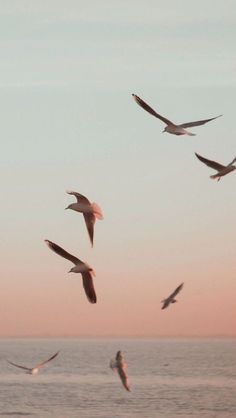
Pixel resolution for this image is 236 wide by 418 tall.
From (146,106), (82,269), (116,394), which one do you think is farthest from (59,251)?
(116,394)

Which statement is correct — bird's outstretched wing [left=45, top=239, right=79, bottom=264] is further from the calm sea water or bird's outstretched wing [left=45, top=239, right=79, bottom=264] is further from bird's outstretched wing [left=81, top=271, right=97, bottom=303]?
the calm sea water

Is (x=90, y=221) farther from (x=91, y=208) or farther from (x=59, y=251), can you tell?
(x=59, y=251)

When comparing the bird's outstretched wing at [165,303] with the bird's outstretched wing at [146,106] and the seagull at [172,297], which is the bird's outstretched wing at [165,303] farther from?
the bird's outstretched wing at [146,106]

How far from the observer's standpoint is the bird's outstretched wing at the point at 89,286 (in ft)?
53.8

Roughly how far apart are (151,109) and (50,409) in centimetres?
5893

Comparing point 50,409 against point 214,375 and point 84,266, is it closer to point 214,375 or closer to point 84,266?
point 214,375

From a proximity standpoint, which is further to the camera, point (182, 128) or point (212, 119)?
point (182, 128)

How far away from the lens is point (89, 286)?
16.5 meters

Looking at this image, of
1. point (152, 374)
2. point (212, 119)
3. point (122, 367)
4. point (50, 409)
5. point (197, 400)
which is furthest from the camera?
point (152, 374)

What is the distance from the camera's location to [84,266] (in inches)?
663

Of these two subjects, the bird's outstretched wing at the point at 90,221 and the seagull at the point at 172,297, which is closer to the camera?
the bird's outstretched wing at the point at 90,221

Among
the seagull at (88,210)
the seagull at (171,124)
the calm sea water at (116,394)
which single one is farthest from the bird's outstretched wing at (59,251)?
the calm sea water at (116,394)

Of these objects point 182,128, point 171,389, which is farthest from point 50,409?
point 182,128

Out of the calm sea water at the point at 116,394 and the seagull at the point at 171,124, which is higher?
the calm sea water at the point at 116,394
